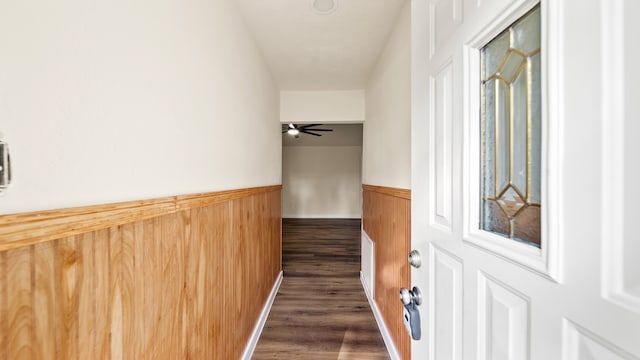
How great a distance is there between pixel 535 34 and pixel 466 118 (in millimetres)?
210

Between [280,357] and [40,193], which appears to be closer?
[40,193]

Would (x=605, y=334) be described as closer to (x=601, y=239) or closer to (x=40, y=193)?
(x=601, y=239)

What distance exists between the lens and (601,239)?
0.35 m

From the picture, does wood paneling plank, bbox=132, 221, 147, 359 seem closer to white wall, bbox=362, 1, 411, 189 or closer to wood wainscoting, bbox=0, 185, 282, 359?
wood wainscoting, bbox=0, 185, 282, 359

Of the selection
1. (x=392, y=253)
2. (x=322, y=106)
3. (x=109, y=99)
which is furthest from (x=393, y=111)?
(x=109, y=99)

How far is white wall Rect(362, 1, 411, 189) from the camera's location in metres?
1.56

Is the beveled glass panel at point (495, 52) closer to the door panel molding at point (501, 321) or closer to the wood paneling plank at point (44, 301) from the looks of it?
the door panel molding at point (501, 321)

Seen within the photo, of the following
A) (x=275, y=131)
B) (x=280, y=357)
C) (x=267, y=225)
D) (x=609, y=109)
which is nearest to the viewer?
(x=609, y=109)

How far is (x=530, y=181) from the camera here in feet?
1.69

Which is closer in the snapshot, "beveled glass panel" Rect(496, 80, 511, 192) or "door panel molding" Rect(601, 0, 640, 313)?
"door panel molding" Rect(601, 0, 640, 313)

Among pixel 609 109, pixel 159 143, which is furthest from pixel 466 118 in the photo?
pixel 159 143

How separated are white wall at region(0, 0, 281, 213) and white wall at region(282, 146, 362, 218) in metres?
5.91

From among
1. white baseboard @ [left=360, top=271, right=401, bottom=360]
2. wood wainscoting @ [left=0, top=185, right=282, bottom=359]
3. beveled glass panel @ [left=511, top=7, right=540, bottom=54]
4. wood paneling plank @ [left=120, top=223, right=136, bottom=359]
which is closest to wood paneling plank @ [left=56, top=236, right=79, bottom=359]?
wood wainscoting @ [left=0, top=185, right=282, bottom=359]

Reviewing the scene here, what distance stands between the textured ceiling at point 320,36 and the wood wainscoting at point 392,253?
1.17 m
